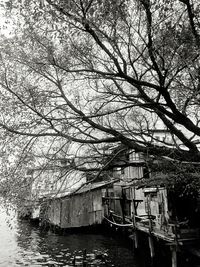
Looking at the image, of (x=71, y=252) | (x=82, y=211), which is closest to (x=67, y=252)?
(x=71, y=252)

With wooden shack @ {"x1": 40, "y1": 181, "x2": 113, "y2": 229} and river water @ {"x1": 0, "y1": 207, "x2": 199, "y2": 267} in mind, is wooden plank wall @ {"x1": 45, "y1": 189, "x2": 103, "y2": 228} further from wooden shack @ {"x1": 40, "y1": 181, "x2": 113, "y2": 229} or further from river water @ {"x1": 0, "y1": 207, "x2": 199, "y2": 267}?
river water @ {"x1": 0, "y1": 207, "x2": 199, "y2": 267}

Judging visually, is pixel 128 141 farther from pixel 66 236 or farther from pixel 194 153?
pixel 66 236

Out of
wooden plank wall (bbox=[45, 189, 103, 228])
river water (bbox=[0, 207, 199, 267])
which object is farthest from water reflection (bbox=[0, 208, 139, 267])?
wooden plank wall (bbox=[45, 189, 103, 228])

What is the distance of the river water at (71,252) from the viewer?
1702 cm

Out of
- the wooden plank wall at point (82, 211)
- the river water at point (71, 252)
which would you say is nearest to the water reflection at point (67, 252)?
the river water at point (71, 252)

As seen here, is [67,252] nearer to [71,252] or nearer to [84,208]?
[71,252]

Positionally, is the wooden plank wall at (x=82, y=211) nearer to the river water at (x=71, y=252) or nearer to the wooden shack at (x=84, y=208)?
the wooden shack at (x=84, y=208)

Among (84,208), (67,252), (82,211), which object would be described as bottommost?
(67,252)

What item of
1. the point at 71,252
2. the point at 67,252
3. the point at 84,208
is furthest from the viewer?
the point at 84,208

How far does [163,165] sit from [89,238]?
1744 centimetres

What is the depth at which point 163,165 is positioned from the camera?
35.2ft

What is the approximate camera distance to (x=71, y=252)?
20250mm

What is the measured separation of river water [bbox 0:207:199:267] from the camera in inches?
670

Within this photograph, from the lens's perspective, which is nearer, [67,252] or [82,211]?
[67,252]
